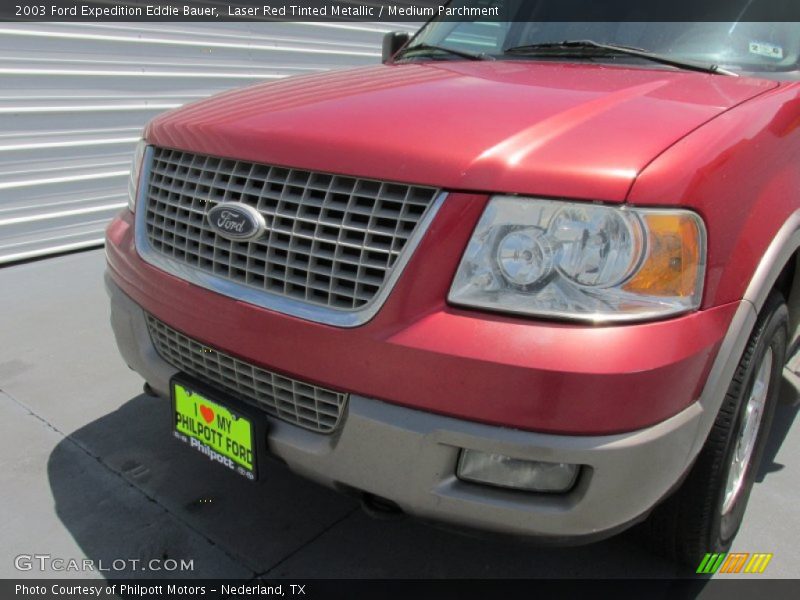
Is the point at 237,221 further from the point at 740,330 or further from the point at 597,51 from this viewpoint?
the point at 597,51

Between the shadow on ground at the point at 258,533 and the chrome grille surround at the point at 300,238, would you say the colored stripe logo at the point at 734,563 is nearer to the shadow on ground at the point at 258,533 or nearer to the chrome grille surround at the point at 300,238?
the shadow on ground at the point at 258,533

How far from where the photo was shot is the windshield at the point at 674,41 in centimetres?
233

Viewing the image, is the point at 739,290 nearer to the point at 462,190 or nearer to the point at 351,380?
the point at 462,190

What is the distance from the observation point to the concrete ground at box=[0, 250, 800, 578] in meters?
2.24

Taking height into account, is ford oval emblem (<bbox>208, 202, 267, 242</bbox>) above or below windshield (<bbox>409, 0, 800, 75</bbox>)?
below

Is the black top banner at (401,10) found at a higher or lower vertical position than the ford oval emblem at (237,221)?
higher

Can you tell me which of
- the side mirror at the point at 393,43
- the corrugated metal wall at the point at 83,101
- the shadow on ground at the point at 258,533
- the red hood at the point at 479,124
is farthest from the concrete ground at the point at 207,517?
the corrugated metal wall at the point at 83,101

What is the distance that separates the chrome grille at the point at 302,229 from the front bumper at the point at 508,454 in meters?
0.31

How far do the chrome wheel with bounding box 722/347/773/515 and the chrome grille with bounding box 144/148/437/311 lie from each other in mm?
1332

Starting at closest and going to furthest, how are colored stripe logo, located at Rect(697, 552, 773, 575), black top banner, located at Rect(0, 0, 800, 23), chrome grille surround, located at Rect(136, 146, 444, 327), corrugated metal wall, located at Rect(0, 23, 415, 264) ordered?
chrome grille surround, located at Rect(136, 146, 444, 327) < colored stripe logo, located at Rect(697, 552, 773, 575) < black top banner, located at Rect(0, 0, 800, 23) < corrugated metal wall, located at Rect(0, 23, 415, 264)

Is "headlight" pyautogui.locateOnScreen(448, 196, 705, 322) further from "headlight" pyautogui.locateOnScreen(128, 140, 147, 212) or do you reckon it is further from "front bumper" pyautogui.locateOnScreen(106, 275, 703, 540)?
"headlight" pyautogui.locateOnScreen(128, 140, 147, 212)

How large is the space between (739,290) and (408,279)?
32.6 inches

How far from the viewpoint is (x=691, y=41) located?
2.39m

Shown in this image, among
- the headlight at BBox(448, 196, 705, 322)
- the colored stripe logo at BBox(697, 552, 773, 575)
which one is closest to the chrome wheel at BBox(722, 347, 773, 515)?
the colored stripe logo at BBox(697, 552, 773, 575)
